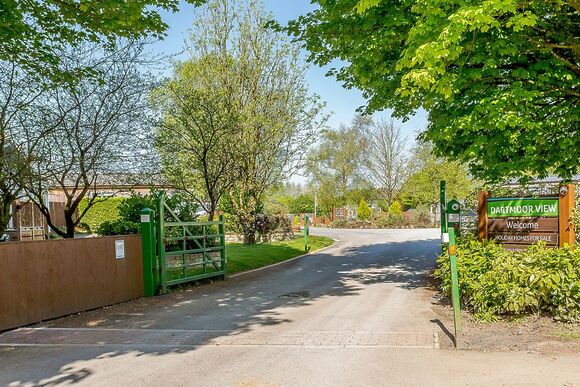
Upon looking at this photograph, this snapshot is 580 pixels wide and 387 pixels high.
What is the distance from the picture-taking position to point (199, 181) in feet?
62.5

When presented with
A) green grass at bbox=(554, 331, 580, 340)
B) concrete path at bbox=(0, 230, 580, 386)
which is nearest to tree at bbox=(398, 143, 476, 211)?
concrete path at bbox=(0, 230, 580, 386)

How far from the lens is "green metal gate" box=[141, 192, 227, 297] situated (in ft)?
36.0

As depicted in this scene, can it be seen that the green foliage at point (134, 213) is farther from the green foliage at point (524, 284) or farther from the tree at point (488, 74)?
the green foliage at point (524, 284)

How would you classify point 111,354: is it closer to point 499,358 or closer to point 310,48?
point 499,358

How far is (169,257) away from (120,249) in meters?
1.87

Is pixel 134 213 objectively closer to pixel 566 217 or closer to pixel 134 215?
pixel 134 215

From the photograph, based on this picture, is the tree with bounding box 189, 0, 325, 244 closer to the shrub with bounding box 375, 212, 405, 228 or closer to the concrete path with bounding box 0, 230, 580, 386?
the concrete path with bounding box 0, 230, 580, 386

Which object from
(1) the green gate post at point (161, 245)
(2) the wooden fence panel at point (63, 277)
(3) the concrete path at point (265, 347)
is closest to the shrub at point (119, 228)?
(1) the green gate post at point (161, 245)

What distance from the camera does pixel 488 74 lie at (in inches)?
351

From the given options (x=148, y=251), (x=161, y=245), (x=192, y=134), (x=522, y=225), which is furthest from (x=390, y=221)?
(x=148, y=251)

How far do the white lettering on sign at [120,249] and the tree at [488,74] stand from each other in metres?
6.27

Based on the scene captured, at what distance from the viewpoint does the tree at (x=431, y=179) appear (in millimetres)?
42250

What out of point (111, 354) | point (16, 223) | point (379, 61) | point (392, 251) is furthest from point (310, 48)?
point (16, 223)

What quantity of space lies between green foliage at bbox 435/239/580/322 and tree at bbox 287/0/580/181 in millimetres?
1838
